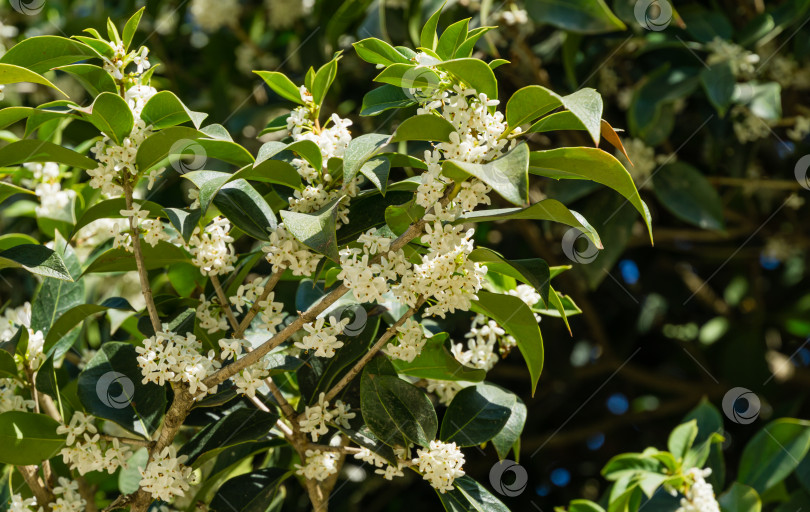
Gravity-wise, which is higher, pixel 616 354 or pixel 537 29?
pixel 537 29

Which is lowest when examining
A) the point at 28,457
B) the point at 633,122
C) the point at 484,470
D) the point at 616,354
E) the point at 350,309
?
the point at 484,470

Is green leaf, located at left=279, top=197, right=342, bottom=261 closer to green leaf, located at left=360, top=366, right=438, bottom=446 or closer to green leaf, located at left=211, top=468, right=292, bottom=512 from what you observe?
green leaf, located at left=360, top=366, right=438, bottom=446

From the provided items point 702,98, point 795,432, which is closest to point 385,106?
point 795,432

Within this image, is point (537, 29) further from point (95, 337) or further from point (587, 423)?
point (95, 337)

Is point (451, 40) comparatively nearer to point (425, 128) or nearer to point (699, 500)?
point (425, 128)

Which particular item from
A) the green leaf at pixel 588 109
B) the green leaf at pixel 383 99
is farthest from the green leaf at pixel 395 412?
the green leaf at pixel 588 109

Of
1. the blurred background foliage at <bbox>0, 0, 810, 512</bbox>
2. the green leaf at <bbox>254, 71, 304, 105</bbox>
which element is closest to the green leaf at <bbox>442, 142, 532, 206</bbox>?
the green leaf at <bbox>254, 71, 304, 105</bbox>

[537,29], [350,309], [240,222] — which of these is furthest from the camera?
[537,29]

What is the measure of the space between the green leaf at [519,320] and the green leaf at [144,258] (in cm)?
43

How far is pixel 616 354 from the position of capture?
2.69m

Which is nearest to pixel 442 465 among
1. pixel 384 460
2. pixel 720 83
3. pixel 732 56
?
pixel 384 460

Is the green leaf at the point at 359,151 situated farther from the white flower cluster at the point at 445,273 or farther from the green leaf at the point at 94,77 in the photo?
the green leaf at the point at 94,77

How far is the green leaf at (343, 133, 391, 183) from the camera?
89cm

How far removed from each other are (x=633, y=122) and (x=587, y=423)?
109 cm
